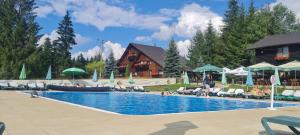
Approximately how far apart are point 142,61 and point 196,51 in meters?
12.1

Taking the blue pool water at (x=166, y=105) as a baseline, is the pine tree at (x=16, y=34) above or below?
above

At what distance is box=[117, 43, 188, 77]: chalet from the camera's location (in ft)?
196

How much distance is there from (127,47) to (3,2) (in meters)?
25.7

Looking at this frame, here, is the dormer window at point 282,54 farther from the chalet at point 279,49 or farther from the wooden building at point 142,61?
the wooden building at point 142,61

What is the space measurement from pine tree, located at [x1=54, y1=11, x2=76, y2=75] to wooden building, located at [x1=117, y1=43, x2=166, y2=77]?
1234cm

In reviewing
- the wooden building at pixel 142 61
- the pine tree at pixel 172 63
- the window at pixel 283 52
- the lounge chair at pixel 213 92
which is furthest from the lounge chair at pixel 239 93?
the wooden building at pixel 142 61

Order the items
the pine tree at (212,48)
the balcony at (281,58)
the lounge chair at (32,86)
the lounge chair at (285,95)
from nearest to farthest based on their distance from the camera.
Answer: the lounge chair at (285,95), the lounge chair at (32,86), the balcony at (281,58), the pine tree at (212,48)

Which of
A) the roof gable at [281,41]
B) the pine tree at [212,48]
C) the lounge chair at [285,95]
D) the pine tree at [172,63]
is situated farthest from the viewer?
the pine tree at [212,48]

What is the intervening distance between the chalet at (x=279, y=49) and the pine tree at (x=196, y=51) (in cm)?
1340

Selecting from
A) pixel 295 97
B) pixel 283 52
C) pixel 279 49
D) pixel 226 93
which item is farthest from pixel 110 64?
pixel 295 97

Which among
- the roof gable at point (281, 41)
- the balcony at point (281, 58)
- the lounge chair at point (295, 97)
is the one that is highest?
the roof gable at point (281, 41)

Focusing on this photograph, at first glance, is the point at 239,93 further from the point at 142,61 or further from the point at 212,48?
the point at 142,61

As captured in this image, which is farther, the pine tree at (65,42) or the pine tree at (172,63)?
the pine tree at (65,42)

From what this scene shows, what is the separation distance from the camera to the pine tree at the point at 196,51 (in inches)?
2120
